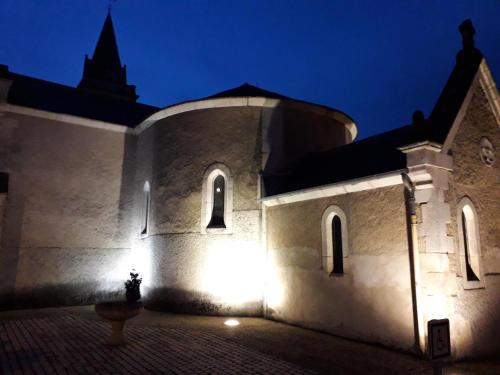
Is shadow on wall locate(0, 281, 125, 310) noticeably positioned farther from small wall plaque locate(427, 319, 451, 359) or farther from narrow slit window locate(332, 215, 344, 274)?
small wall plaque locate(427, 319, 451, 359)

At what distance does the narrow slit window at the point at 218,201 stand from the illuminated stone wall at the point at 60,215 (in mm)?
4279

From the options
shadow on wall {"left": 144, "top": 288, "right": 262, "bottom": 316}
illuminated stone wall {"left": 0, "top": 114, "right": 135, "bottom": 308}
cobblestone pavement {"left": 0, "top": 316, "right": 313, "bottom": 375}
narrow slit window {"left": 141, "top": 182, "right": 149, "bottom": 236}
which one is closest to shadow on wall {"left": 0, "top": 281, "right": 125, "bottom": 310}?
illuminated stone wall {"left": 0, "top": 114, "right": 135, "bottom": 308}

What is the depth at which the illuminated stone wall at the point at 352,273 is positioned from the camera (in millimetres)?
7713

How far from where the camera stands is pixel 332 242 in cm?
941

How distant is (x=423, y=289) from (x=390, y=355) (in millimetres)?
1395

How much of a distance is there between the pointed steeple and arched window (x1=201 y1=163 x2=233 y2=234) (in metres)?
22.2

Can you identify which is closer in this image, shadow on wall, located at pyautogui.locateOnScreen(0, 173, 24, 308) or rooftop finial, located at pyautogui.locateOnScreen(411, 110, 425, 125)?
rooftop finial, located at pyautogui.locateOnScreen(411, 110, 425, 125)

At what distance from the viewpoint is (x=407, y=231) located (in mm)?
7598

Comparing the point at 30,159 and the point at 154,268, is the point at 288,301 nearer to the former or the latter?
the point at 154,268

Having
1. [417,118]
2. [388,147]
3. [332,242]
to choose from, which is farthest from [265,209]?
[417,118]

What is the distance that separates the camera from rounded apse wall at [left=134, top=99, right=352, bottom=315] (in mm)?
11500

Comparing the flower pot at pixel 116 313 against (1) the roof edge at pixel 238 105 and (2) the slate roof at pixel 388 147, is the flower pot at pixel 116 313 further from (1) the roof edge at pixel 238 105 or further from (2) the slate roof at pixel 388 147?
(1) the roof edge at pixel 238 105

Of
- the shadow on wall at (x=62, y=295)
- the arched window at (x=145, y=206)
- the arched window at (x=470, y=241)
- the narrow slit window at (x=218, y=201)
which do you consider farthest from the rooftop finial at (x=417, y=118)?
the shadow on wall at (x=62, y=295)

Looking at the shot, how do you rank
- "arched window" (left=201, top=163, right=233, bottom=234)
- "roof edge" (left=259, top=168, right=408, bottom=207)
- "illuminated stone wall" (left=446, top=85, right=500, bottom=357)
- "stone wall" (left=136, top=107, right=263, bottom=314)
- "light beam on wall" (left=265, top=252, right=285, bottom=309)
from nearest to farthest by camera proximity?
"illuminated stone wall" (left=446, top=85, right=500, bottom=357), "roof edge" (left=259, top=168, right=408, bottom=207), "light beam on wall" (left=265, top=252, right=285, bottom=309), "stone wall" (left=136, top=107, right=263, bottom=314), "arched window" (left=201, top=163, right=233, bottom=234)
